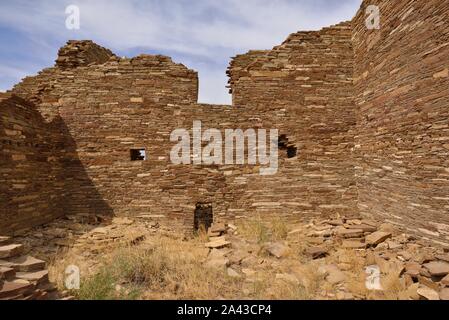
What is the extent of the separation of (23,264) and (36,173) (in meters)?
3.57

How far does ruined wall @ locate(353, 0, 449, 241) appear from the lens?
17.3ft

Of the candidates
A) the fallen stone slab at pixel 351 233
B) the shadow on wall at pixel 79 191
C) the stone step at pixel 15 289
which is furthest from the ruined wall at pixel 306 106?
the stone step at pixel 15 289

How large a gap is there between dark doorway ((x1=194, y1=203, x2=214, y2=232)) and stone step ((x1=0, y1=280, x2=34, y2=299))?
4.77 meters

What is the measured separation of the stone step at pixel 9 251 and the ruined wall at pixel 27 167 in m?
2.06

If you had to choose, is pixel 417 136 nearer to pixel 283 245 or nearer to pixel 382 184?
pixel 382 184

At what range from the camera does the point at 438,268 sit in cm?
463

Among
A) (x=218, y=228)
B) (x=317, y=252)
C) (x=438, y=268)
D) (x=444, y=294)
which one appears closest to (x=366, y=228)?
(x=317, y=252)

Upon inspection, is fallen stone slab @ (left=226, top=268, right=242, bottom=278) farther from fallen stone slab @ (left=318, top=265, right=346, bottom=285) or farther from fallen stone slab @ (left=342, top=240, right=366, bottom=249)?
fallen stone slab @ (left=342, top=240, right=366, bottom=249)

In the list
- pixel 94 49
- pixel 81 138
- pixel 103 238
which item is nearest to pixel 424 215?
pixel 103 238

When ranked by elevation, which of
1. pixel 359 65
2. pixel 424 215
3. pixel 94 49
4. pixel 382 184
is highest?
pixel 94 49

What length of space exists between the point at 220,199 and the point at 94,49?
20.0 ft

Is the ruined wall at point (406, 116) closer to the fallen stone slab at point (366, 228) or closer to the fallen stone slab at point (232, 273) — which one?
the fallen stone slab at point (366, 228)

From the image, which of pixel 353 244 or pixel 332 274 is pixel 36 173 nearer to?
pixel 332 274

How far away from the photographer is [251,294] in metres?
4.59
